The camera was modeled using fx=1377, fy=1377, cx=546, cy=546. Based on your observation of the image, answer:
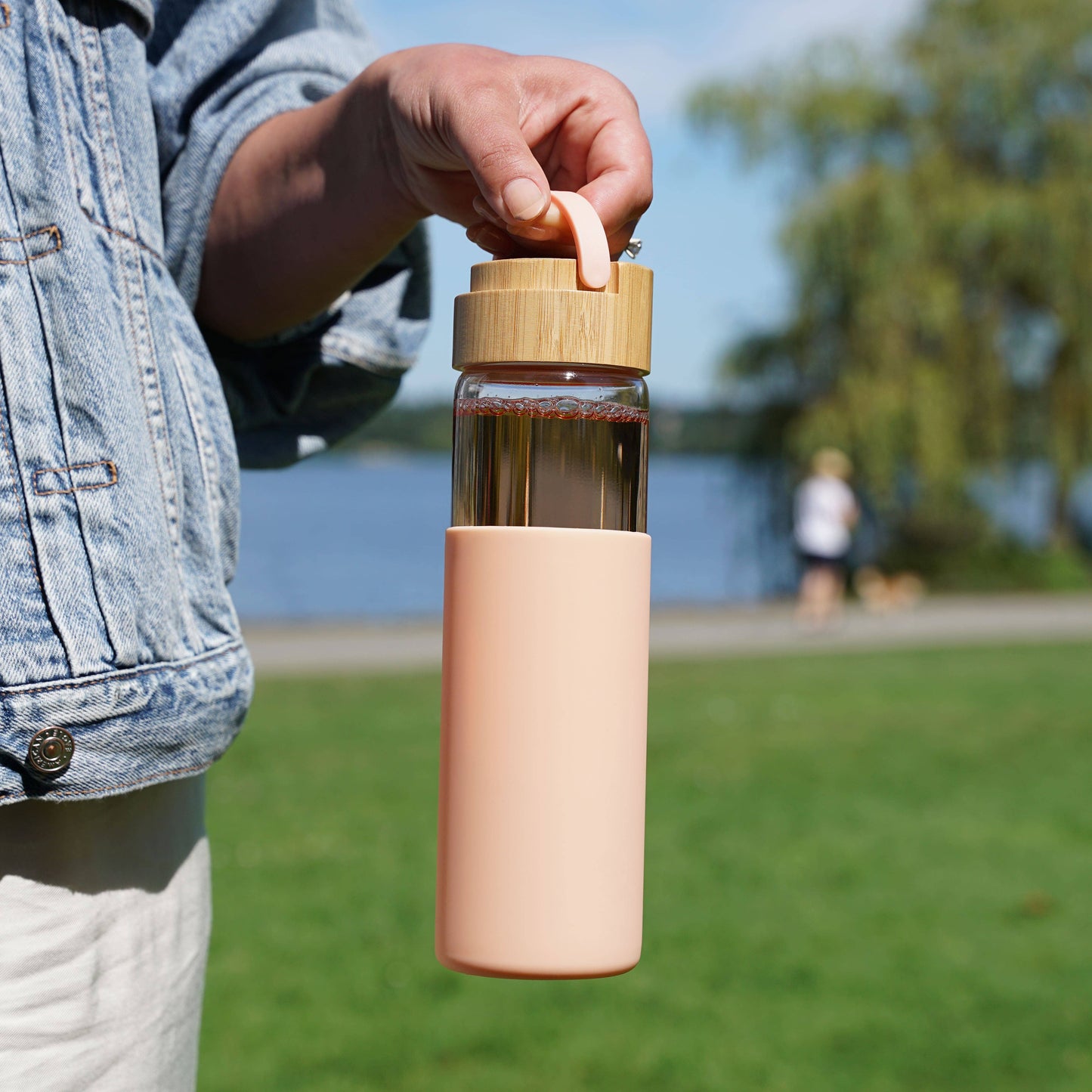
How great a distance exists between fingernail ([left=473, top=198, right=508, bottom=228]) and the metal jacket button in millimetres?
496

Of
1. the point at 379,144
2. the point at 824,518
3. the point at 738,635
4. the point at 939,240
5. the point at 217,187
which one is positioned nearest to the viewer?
the point at 379,144

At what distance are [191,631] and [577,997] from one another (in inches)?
117

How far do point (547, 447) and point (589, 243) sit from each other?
0.51 feet

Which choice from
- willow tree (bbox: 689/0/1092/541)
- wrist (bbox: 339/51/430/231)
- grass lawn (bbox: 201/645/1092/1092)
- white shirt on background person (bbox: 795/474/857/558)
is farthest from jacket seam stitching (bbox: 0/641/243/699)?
willow tree (bbox: 689/0/1092/541)

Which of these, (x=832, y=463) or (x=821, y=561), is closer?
(x=821, y=561)

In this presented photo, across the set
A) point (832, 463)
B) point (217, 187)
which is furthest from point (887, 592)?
point (217, 187)

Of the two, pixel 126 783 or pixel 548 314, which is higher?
pixel 548 314

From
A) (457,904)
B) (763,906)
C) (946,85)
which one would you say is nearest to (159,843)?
(457,904)

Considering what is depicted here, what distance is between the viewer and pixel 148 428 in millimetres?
1104

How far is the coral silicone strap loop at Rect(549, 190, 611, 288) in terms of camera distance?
3.23 ft

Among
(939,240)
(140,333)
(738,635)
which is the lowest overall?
(738,635)

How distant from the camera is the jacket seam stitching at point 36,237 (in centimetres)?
102

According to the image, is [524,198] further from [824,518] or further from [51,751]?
[824,518]

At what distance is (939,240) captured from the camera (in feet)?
55.9
